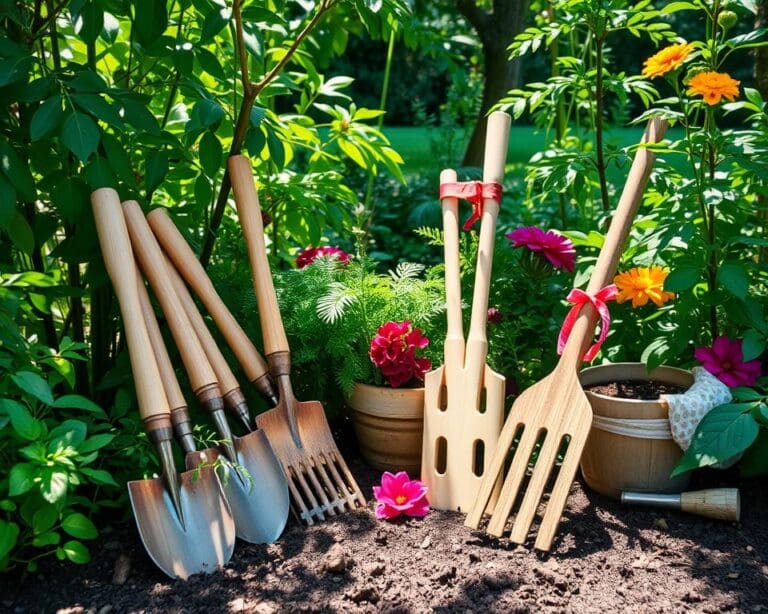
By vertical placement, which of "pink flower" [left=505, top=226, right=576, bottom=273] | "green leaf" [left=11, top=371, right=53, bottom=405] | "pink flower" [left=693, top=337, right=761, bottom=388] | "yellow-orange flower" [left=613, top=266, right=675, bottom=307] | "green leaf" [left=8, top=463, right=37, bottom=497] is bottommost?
"green leaf" [left=8, top=463, right=37, bottom=497]

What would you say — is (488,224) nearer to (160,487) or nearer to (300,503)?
(300,503)

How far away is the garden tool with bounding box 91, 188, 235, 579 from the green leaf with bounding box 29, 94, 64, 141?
225 millimetres

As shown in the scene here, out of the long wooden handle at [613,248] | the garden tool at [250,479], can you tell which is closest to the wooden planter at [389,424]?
the garden tool at [250,479]

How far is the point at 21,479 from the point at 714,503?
1.44 metres

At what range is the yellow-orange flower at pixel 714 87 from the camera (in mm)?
1781

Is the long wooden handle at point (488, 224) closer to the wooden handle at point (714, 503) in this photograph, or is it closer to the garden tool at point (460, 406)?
the garden tool at point (460, 406)

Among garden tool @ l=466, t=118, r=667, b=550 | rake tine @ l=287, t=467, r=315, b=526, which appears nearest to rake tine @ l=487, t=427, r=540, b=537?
garden tool @ l=466, t=118, r=667, b=550

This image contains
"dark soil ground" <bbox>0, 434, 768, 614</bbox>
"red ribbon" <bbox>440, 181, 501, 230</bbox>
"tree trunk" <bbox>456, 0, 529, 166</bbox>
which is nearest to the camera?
"dark soil ground" <bbox>0, 434, 768, 614</bbox>

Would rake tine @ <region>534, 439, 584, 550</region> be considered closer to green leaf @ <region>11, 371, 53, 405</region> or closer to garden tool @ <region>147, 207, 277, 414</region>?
garden tool @ <region>147, 207, 277, 414</region>

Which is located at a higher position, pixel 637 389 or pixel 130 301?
pixel 130 301

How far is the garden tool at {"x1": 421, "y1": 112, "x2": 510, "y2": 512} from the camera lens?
1922 millimetres

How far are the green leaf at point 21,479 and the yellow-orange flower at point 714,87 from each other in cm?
155

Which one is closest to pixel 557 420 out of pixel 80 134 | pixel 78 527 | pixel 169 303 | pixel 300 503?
pixel 300 503

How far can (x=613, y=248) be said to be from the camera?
6.37 ft
